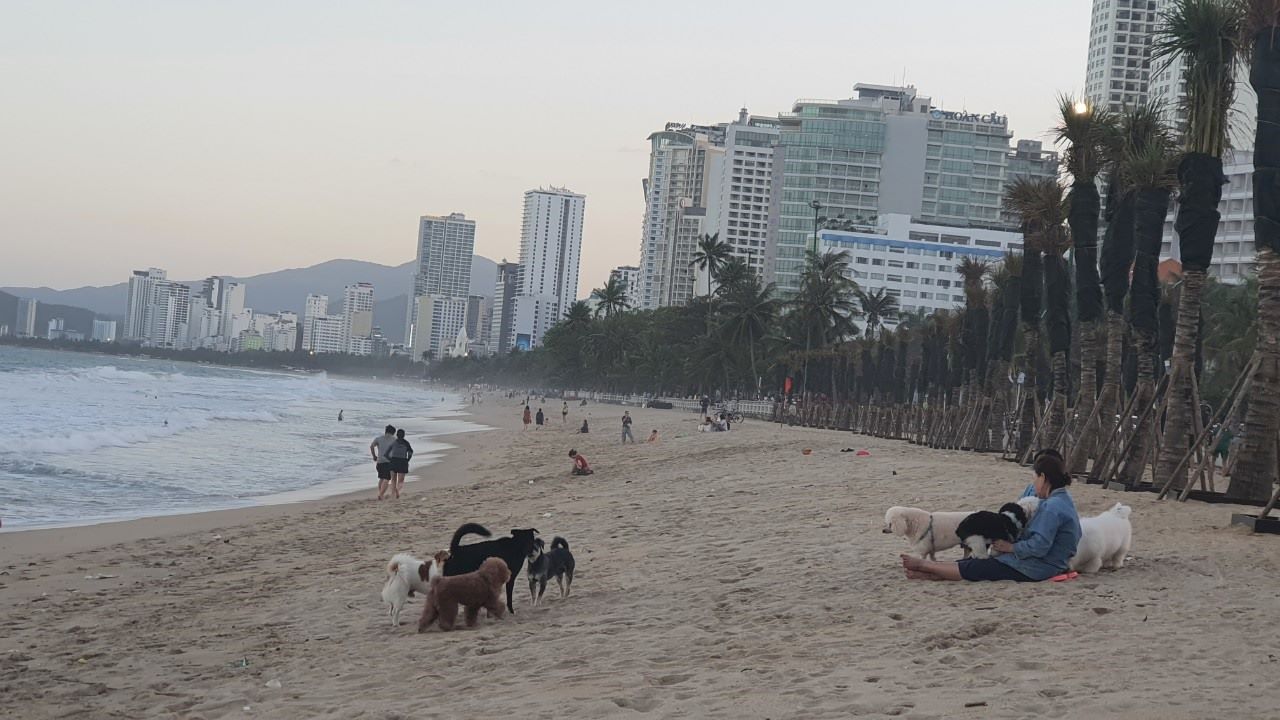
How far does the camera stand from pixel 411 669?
7.30m

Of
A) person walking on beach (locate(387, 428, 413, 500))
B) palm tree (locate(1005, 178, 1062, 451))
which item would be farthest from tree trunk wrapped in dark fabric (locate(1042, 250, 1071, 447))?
person walking on beach (locate(387, 428, 413, 500))

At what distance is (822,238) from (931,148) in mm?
29799

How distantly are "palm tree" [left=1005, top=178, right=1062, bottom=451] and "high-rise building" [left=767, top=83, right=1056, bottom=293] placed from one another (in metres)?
107

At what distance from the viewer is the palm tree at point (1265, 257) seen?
1262 centimetres

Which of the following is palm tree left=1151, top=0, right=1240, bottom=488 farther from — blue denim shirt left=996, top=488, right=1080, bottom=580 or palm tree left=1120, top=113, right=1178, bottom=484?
blue denim shirt left=996, top=488, right=1080, bottom=580

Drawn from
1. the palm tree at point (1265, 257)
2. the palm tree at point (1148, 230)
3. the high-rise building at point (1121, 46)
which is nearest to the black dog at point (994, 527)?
the palm tree at point (1265, 257)

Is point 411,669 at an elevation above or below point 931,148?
below

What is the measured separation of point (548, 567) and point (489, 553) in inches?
20.5

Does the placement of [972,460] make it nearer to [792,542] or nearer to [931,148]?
[792,542]

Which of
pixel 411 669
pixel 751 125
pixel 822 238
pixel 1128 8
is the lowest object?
pixel 411 669

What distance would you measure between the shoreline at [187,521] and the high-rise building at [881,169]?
4285 inches

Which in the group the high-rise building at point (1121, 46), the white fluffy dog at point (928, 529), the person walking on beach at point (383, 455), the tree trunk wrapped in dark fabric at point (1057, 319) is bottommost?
the person walking on beach at point (383, 455)

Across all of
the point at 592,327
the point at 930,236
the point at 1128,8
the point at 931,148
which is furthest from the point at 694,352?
the point at 1128,8

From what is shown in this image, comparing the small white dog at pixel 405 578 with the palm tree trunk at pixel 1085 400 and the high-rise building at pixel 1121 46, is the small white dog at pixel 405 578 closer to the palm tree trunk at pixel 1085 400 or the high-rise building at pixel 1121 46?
the palm tree trunk at pixel 1085 400
